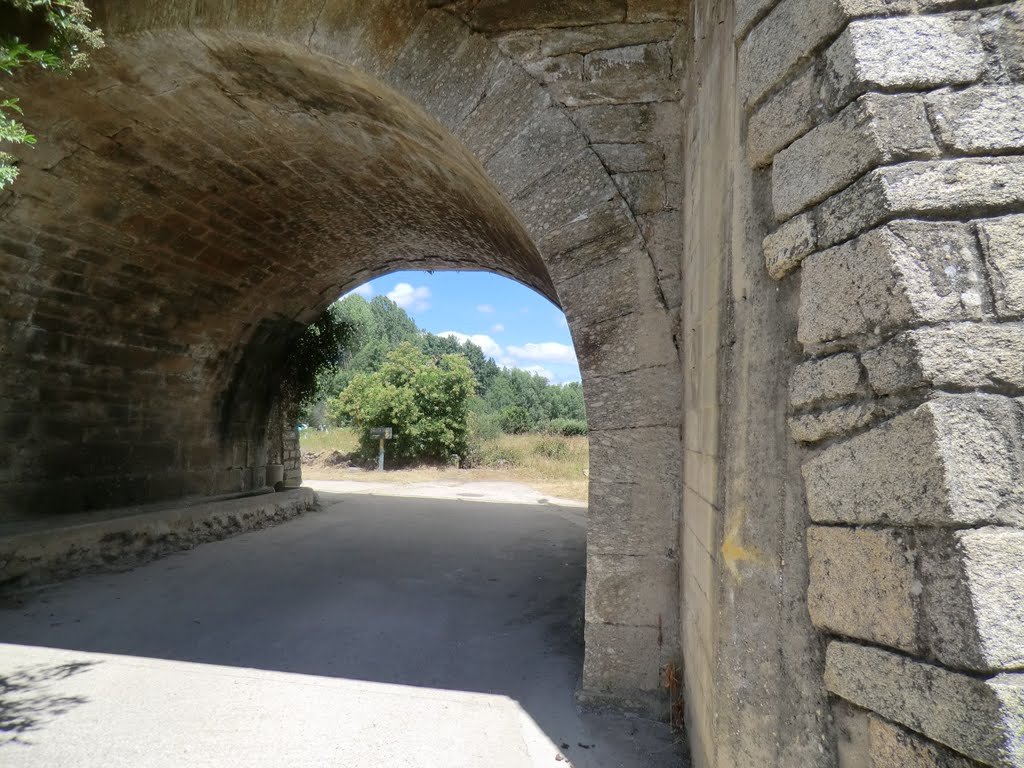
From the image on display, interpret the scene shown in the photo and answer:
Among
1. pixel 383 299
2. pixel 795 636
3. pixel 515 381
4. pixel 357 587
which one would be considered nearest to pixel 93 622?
pixel 357 587

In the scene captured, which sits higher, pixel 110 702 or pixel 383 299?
pixel 383 299

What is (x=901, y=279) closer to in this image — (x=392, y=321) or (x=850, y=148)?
(x=850, y=148)

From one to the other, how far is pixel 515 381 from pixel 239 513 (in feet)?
141

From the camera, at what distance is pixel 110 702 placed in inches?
118

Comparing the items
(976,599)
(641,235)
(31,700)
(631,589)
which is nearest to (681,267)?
(641,235)

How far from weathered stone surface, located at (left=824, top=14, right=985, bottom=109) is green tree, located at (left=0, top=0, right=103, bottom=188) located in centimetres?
317

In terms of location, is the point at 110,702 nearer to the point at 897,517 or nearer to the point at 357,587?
the point at 357,587

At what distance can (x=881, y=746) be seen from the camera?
3.93 ft

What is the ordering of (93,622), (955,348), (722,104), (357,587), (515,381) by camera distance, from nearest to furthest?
1. (955,348)
2. (722,104)
3. (93,622)
4. (357,587)
5. (515,381)

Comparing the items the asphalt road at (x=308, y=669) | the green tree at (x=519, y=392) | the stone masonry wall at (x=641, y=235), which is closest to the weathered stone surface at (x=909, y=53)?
the stone masonry wall at (x=641, y=235)

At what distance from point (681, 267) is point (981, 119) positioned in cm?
156

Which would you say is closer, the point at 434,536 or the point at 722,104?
the point at 722,104

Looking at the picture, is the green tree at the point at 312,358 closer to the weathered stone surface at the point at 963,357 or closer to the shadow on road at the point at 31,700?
the shadow on road at the point at 31,700

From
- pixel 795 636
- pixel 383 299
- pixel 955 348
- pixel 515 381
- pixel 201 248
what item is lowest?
pixel 795 636
